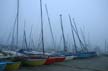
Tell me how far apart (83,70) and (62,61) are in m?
8.33

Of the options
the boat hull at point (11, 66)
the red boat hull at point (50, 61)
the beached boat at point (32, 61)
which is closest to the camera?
the boat hull at point (11, 66)

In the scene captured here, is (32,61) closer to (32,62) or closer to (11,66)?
(32,62)

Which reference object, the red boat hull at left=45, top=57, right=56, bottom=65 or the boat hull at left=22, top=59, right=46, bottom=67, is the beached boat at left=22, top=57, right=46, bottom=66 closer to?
the boat hull at left=22, top=59, right=46, bottom=67

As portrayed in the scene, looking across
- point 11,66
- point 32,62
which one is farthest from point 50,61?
point 11,66

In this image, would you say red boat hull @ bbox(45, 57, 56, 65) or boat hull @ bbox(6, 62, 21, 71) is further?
red boat hull @ bbox(45, 57, 56, 65)

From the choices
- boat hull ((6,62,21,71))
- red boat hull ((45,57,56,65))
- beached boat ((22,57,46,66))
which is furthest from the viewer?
red boat hull ((45,57,56,65))

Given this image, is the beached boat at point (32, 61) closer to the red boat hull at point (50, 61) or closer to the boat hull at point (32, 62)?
the boat hull at point (32, 62)

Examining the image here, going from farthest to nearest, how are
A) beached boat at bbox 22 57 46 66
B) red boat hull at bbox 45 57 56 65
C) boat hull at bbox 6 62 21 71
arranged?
red boat hull at bbox 45 57 56 65, beached boat at bbox 22 57 46 66, boat hull at bbox 6 62 21 71

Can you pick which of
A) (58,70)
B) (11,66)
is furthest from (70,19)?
(11,66)

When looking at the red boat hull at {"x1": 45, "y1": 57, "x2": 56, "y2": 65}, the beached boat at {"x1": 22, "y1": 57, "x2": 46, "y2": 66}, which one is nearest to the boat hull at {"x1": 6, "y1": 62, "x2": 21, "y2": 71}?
the beached boat at {"x1": 22, "y1": 57, "x2": 46, "y2": 66}

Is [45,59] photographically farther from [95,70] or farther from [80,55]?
[80,55]

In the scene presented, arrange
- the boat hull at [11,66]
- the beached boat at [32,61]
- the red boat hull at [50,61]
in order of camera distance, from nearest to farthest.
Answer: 1. the boat hull at [11,66]
2. the beached boat at [32,61]
3. the red boat hull at [50,61]

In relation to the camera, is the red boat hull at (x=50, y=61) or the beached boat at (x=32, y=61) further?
the red boat hull at (x=50, y=61)

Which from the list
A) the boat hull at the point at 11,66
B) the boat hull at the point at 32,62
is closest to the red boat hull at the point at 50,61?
the boat hull at the point at 32,62
